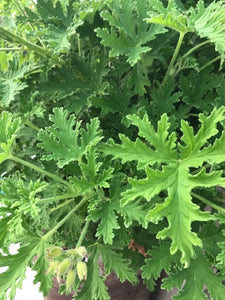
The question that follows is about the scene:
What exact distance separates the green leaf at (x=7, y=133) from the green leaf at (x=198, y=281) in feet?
0.99

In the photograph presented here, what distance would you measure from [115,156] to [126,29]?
23cm

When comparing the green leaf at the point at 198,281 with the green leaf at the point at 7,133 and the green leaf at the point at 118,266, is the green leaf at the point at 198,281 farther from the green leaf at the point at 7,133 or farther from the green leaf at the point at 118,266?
the green leaf at the point at 7,133

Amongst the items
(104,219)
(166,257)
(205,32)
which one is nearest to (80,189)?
(104,219)

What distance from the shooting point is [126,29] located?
0.65 m

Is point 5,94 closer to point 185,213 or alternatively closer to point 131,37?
point 131,37

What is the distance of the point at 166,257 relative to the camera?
599 mm

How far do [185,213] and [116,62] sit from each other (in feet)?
1.14

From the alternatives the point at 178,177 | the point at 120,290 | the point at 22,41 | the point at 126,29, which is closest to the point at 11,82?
the point at 22,41

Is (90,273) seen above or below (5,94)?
below

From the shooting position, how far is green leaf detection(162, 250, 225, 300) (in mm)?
581

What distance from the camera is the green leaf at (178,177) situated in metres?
0.47

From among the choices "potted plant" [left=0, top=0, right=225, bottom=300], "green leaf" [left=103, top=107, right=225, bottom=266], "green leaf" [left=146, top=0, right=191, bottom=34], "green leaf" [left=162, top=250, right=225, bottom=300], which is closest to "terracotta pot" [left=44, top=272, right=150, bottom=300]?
"potted plant" [left=0, top=0, right=225, bottom=300]

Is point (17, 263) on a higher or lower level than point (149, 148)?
lower

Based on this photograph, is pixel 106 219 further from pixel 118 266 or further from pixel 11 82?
pixel 11 82
